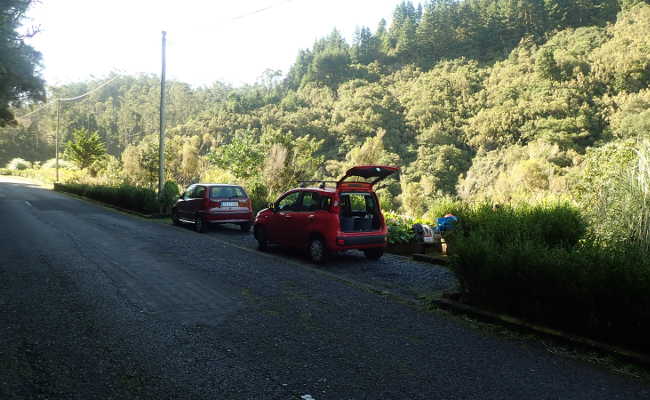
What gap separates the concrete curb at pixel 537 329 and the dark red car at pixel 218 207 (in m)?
9.74

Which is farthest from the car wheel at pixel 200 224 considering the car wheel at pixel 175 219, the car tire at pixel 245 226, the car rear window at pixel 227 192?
the car wheel at pixel 175 219

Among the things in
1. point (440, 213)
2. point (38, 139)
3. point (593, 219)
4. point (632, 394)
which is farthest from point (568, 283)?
point (38, 139)

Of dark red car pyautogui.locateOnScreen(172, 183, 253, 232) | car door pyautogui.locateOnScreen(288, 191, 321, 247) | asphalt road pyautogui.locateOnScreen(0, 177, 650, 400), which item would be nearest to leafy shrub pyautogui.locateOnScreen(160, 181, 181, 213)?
dark red car pyautogui.locateOnScreen(172, 183, 253, 232)

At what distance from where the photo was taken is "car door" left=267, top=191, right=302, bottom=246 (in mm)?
10422

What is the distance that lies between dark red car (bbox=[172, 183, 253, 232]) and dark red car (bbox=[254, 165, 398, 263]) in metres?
4.77

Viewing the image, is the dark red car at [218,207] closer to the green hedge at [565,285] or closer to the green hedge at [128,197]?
the green hedge at [128,197]

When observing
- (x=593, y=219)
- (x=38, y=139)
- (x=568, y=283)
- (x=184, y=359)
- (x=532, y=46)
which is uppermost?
(x=532, y=46)

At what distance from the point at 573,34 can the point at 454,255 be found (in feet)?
288

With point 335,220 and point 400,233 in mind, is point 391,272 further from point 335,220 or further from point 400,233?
point 400,233

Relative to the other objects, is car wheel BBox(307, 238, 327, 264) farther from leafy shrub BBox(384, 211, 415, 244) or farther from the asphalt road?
leafy shrub BBox(384, 211, 415, 244)

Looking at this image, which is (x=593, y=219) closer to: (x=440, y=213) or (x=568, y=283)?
(x=568, y=283)

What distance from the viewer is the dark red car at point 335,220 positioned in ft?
30.9

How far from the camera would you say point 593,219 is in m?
7.50

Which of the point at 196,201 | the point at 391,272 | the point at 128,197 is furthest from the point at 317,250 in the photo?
the point at 128,197
